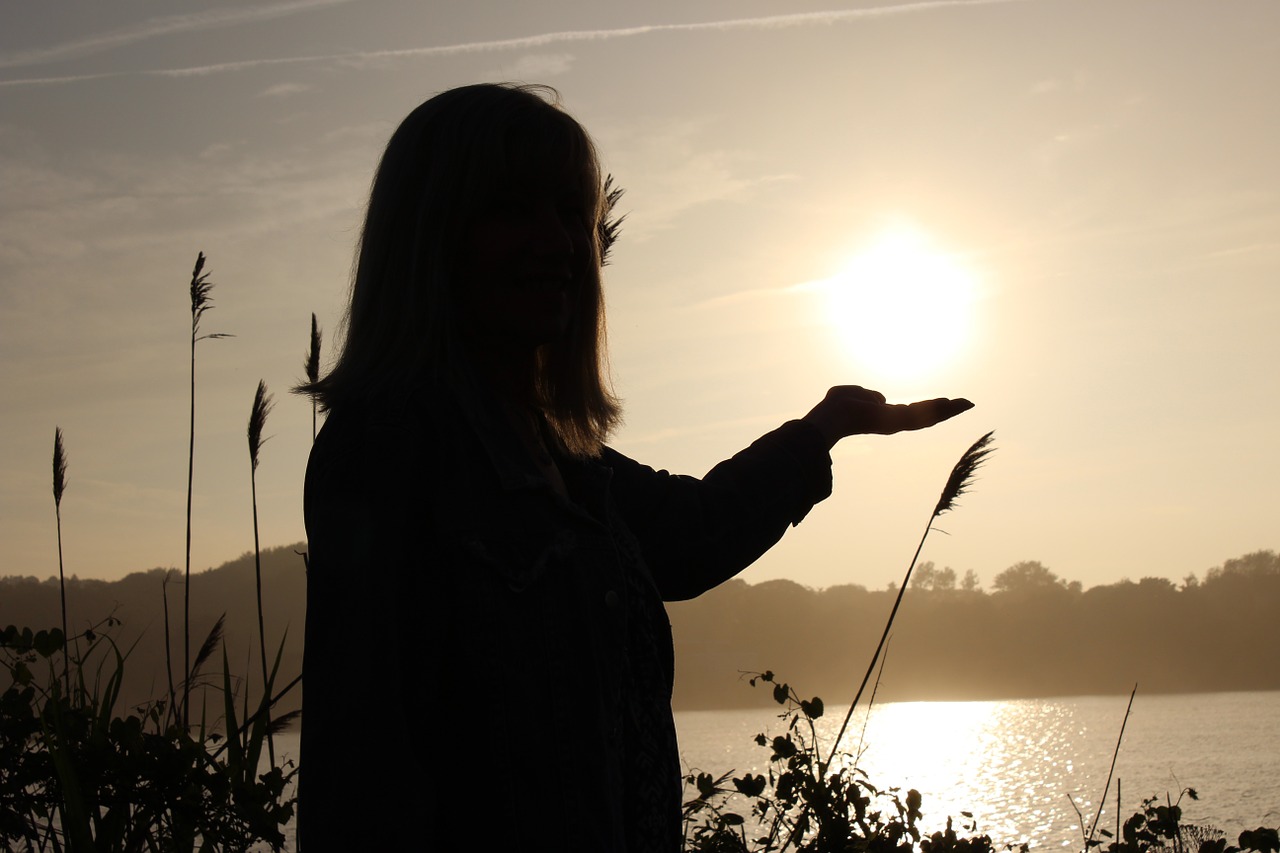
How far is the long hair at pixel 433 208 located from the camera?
1.65 m

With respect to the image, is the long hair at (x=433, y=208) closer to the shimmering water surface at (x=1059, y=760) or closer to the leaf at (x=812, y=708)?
the leaf at (x=812, y=708)

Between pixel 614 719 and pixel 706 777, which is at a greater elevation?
pixel 614 719

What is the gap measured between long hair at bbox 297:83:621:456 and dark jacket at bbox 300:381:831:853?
0.12 m

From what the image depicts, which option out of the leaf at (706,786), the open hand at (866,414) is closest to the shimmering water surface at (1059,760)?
the leaf at (706,786)

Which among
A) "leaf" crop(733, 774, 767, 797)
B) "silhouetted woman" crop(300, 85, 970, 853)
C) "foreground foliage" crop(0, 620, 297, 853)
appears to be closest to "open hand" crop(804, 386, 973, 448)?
Result: "silhouetted woman" crop(300, 85, 970, 853)

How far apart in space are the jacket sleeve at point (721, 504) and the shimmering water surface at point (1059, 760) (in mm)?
1800

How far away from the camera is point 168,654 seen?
4.05 meters

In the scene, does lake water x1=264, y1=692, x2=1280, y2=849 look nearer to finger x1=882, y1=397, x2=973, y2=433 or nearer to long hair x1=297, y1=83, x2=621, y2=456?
finger x1=882, y1=397, x2=973, y2=433

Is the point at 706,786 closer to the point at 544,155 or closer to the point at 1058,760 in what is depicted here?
the point at 544,155

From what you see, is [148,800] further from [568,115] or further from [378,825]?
[568,115]

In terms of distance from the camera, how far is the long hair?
165 centimetres

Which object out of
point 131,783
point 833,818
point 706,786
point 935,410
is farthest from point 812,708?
point 131,783

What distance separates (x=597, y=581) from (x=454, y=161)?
69cm

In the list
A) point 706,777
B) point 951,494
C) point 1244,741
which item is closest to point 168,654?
point 706,777
